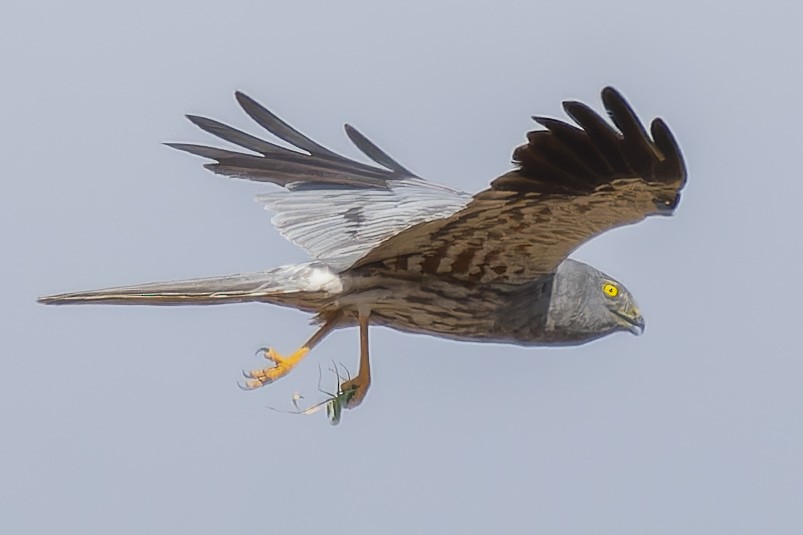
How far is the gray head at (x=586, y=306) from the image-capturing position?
400 inches

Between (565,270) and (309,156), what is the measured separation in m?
2.35

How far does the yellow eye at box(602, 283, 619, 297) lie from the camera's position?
34.0 ft

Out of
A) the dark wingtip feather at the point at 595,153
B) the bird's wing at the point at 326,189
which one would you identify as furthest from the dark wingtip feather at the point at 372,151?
the dark wingtip feather at the point at 595,153

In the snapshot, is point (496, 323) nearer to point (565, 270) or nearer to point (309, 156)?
point (565, 270)

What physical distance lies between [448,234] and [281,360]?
1444 millimetres

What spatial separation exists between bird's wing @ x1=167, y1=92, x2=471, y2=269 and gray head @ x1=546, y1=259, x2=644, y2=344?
→ 2.68 ft

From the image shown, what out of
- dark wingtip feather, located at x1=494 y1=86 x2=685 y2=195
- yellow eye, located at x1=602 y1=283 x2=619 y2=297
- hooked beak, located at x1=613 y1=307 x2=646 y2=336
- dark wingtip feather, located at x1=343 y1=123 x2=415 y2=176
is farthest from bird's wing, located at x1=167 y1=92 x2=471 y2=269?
dark wingtip feather, located at x1=494 y1=86 x2=685 y2=195

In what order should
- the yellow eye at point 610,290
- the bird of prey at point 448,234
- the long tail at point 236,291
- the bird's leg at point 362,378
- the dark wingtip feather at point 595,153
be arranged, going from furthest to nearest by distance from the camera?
the yellow eye at point 610,290 < the bird's leg at point 362,378 < the long tail at point 236,291 < the bird of prey at point 448,234 < the dark wingtip feather at point 595,153

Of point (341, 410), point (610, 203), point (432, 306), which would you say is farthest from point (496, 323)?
point (610, 203)

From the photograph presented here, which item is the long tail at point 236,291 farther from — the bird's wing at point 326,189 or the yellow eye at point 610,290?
the yellow eye at point 610,290

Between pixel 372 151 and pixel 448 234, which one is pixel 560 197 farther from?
pixel 372 151

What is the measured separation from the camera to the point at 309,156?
38.2 ft

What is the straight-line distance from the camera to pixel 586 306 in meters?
10.3

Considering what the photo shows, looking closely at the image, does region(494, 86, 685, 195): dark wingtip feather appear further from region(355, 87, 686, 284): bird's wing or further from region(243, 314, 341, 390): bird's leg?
region(243, 314, 341, 390): bird's leg
